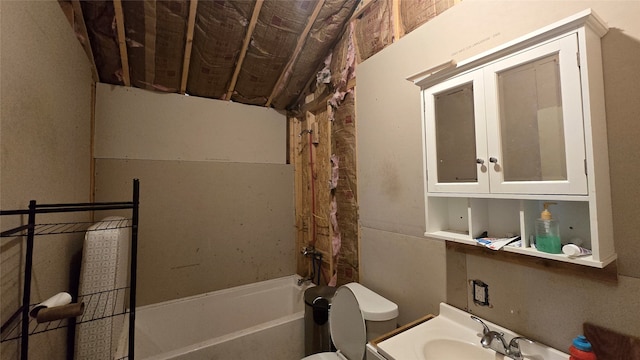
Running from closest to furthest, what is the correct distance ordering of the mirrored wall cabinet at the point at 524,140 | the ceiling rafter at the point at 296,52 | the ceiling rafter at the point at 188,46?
the mirrored wall cabinet at the point at 524,140 → the ceiling rafter at the point at 188,46 → the ceiling rafter at the point at 296,52

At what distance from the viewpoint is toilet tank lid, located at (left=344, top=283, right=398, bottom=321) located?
4.73 ft

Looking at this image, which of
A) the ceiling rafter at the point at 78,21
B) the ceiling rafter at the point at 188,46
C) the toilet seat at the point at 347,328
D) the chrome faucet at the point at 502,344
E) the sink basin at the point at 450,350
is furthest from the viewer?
the ceiling rafter at the point at 188,46

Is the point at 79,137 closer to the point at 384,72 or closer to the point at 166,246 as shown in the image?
the point at 166,246

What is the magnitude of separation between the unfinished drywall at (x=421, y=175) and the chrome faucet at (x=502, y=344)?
0.10 m

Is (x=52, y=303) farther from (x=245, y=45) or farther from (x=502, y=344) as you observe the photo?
(x=245, y=45)

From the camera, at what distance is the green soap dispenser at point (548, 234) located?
2.84 ft

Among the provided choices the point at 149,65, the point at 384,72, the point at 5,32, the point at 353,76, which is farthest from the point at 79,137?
the point at 384,72

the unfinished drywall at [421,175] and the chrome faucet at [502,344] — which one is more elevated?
the unfinished drywall at [421,175]

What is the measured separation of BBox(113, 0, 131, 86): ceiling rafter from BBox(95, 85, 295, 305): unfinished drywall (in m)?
0.15

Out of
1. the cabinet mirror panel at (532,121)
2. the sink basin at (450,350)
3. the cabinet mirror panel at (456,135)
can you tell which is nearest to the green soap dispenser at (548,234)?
the cabinet mirror panel at (532,121)

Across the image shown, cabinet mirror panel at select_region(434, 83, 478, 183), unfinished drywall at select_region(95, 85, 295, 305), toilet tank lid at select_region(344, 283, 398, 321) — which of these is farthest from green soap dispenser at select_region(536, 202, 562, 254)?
unfinished drywall at select_region(95, 85, 295, 305)

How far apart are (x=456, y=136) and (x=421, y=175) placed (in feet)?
1.09

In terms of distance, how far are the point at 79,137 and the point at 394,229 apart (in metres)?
2.32

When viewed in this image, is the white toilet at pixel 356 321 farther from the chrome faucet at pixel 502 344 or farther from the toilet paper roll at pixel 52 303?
the toilet paper roll at pixel 52 303
